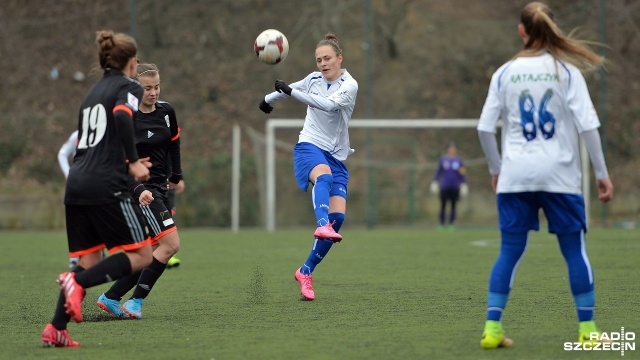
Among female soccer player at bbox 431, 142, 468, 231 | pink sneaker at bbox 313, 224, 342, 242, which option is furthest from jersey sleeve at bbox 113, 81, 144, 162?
female soccer player at bbox 431, 142, 468, 231

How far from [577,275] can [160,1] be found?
18.7 meters

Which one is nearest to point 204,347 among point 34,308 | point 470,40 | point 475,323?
point 475,323

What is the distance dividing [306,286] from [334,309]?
749mm

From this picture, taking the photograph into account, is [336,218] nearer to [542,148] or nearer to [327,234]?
[327,234]

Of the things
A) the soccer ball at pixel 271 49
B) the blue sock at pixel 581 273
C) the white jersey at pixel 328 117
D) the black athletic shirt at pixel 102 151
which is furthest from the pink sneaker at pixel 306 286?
the blue sock at pixel 581 273

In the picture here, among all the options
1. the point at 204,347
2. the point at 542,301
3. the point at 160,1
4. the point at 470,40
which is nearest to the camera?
the point at 204,347

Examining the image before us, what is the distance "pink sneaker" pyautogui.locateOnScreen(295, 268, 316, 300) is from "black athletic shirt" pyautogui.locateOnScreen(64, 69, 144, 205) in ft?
8.37

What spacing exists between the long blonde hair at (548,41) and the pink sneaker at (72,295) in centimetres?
264

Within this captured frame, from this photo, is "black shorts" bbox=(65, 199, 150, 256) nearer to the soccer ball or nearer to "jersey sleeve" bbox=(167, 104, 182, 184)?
"jersey sleeve" bbox=(167, 104, 182, 184)

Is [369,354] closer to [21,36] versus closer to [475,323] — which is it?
[475,323]

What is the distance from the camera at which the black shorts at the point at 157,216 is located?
273 inches

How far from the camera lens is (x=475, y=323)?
6.10 metres

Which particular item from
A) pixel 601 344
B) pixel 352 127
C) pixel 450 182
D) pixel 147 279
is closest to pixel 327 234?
pixel 147 279

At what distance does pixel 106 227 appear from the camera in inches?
211
